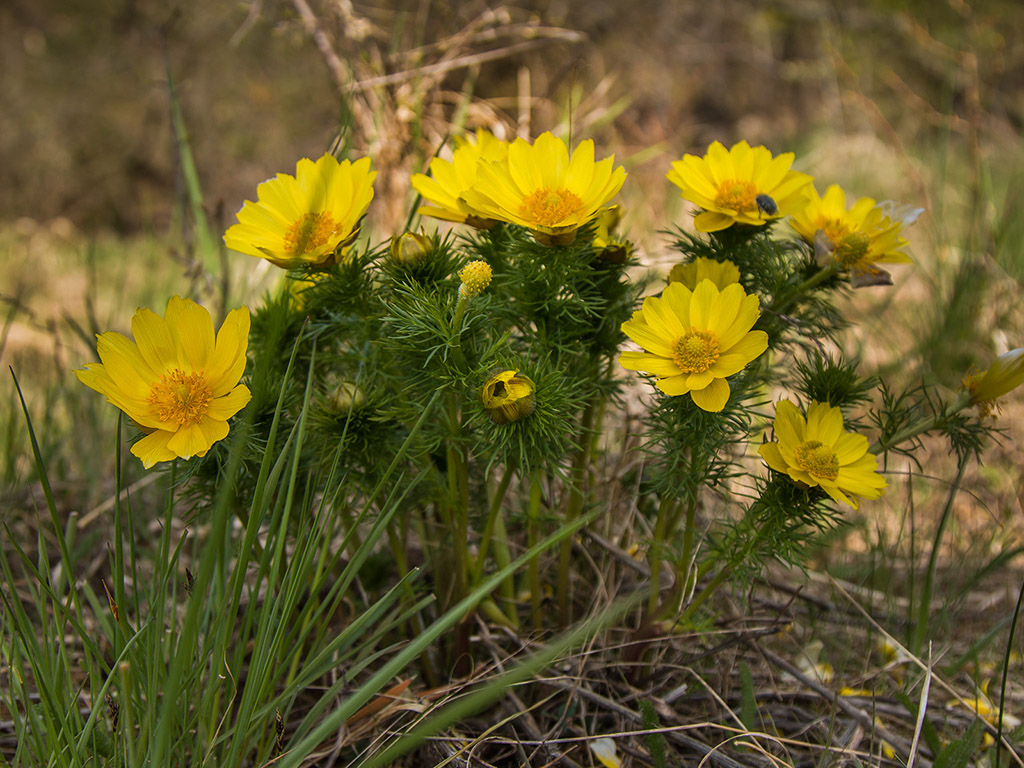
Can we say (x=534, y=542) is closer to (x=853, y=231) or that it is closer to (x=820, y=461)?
(x=820, y=461)

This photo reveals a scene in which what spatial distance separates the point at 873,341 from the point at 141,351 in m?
2.61

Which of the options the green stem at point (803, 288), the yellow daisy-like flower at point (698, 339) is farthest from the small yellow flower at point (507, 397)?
the green stem at point (803, 288)

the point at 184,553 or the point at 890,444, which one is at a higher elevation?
the point at 890,444

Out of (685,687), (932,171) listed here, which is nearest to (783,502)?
(685,687)

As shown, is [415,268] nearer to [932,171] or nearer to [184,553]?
[184,553]

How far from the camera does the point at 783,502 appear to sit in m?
0.92

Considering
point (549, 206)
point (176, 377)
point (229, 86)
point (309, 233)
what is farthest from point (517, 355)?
point (229, 86)

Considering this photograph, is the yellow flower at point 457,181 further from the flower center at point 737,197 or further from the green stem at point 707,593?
the green stem at point 707,593

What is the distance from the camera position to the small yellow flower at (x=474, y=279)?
838 mm

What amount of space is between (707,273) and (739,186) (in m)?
0.11

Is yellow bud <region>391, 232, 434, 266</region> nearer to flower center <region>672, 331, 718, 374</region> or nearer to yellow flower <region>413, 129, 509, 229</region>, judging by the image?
yellow flower <region>413, 129, 509, 229</region>

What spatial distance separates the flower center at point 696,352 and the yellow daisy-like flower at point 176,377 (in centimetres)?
47

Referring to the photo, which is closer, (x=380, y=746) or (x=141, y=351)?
(x=141, y=351)

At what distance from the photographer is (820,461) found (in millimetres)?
857
